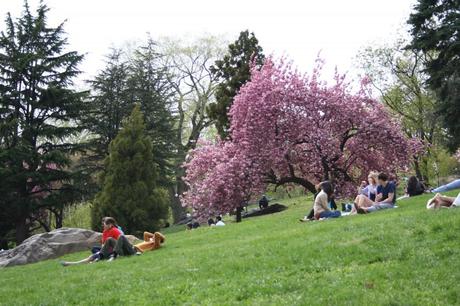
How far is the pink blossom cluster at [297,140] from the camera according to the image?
948 inches

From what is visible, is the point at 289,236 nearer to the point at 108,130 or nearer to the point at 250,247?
the point at 250,247

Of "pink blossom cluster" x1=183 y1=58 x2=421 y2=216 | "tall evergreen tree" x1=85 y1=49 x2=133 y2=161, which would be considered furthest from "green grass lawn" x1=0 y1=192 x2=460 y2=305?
"tall evergreen tree" x1=85 y1=49 x2=133 y2=161

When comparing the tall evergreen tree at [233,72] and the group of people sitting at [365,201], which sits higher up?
the tall evergreen tree at [233,72]

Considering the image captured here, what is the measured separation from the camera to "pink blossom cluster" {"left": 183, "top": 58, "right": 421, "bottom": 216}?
2408 centimetres

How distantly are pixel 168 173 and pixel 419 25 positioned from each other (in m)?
21.5

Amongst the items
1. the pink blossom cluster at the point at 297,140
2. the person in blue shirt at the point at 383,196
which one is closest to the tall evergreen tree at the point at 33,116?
the pink blossom cluster at the point at 297,140

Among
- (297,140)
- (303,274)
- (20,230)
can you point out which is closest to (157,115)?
(20,230)

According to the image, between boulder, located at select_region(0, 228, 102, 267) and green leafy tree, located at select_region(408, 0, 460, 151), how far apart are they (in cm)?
2006

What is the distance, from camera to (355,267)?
305 inches

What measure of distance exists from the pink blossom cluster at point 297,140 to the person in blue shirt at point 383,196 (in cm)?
825

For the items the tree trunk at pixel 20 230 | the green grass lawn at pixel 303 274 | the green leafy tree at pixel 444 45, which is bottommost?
the green grass lawn at pixel 303 274

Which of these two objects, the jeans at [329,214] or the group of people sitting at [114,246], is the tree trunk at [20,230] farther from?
the jeans at [329,214]

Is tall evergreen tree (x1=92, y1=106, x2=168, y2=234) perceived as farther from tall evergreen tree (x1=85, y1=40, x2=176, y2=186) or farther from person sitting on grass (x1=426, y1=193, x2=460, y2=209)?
person sitting on grass (x1=426, y1=193, x2=460, y2=209)

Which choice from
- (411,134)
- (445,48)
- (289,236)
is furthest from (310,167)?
(411,134)
